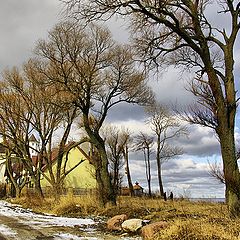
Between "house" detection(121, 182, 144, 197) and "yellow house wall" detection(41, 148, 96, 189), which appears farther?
"yellow house wall" detection(41, 148, 96, 189)

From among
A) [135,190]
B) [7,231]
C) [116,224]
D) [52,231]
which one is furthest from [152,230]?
[135,190]

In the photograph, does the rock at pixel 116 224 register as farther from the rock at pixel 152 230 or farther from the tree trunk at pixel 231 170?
the tree trunk at pixel 231 170

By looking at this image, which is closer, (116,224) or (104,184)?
(116,224)

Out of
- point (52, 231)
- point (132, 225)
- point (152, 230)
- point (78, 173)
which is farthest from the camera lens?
point (78, 173)

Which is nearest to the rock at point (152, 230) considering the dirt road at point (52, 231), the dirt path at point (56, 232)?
the dirt path at point (56, 232)

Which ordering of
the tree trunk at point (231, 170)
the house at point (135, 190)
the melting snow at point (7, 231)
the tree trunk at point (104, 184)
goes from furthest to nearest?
the house at point (135, 190)
the tree trunk at point (104, 184)
the tree trunk at point (231, 170)
the melting snow at point (7, 231)

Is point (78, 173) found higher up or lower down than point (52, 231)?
higher up

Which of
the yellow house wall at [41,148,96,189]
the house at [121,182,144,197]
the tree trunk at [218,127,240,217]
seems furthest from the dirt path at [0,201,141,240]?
the yellow house wall at [41,148,96,189]

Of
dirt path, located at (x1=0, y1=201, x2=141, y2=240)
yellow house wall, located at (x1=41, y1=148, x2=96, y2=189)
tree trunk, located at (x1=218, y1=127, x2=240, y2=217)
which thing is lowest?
dirt path, located at (x1=0, y1=201, x2=141, y2=240)

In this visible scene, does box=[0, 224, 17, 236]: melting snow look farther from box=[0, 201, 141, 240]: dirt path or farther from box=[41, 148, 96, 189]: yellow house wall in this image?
box=[41, 148, 96, 189]: yellow house wall

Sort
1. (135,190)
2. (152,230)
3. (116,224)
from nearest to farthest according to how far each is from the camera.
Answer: (152,230), (116,224), (135,190)

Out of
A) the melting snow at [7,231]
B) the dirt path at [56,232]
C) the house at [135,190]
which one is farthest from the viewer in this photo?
the house at [135,190]

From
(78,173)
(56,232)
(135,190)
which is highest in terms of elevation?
(78,173)

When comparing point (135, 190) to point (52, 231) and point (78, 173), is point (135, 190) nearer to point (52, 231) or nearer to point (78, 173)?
point (78, 173)
